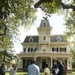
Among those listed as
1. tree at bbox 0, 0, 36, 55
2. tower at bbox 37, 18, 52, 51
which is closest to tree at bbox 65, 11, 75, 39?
tree at bbox 0, 0, 36, 55

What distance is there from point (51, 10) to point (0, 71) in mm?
5469

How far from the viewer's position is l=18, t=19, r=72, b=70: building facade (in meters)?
55.7

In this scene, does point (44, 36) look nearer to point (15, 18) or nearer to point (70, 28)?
point (70, 28)

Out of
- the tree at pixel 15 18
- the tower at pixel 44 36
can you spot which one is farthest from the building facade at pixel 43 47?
the tree at pixel 15 18

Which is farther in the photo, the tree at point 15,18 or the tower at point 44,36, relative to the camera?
the tower at point 44,36

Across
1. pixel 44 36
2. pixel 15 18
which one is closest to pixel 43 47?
A: pixel 44 36

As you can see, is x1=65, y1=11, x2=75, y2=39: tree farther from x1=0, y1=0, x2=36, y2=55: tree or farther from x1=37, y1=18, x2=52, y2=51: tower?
x1=37, y1=18, x2=52, y2=51: tower

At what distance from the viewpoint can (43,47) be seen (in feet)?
187

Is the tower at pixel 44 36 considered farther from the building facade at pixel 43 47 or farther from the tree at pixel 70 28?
the tree at pixel 70 28

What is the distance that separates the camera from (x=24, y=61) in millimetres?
57094

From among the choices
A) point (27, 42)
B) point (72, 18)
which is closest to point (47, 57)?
point (27, 42)

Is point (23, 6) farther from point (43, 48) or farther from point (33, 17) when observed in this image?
point (43, 48)

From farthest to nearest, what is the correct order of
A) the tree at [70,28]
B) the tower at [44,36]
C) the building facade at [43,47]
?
the tower at [44,36], the building facade at [43,47], the tree at [70,28]

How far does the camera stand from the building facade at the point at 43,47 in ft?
183
